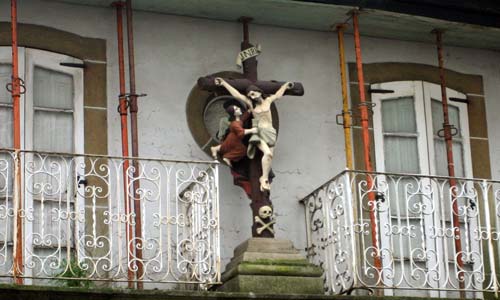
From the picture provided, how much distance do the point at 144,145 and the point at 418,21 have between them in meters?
3.29

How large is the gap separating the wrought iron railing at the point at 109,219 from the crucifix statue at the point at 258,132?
448mm

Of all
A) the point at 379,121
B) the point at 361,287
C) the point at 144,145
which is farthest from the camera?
the point at 379,121

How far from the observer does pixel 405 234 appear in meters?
13.3

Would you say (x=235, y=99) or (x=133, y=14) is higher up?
(x=133, y=14)

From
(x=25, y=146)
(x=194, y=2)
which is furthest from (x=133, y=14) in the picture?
(x=25, y=146)

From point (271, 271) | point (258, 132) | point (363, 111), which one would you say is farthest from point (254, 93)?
point (271, 271)

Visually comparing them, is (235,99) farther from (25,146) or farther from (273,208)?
(25,146)

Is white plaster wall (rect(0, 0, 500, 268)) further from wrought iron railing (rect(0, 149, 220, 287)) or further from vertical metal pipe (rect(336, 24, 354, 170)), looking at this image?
wrought iron railing (rect(0, 149, 220, 287))

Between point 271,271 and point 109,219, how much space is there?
62.8 inches

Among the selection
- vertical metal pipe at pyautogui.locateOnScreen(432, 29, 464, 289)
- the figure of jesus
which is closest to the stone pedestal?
the figure of jesus

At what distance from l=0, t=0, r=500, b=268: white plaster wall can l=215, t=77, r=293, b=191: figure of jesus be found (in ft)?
2.32

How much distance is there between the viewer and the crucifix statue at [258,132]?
13477 millimetres

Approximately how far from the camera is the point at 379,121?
49.1 feet

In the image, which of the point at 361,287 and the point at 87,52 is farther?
the point at 87,52
